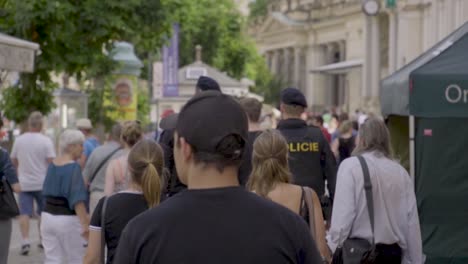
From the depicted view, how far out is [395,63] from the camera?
65.7 m

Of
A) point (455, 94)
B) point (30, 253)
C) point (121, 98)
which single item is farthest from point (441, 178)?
point (121, 98)

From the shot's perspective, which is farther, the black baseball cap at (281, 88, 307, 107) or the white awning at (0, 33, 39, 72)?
the white awning at (0, 33, 39, 72)

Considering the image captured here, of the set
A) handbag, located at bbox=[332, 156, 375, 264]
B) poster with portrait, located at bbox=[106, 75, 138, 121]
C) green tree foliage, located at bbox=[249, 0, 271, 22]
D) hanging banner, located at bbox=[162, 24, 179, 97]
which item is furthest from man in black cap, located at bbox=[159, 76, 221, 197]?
green tree foliage, located at bbox=[249, 0, 271, 22]

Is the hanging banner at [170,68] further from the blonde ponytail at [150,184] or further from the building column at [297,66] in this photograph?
the building column at [297,66]

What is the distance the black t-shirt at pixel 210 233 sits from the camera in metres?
3.71

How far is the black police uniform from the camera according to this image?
1005cm

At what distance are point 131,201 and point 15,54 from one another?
5.81 m

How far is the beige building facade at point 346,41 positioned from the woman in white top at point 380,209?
91.2ft

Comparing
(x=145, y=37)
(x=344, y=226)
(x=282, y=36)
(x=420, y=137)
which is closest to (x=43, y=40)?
(x=145, y=37)

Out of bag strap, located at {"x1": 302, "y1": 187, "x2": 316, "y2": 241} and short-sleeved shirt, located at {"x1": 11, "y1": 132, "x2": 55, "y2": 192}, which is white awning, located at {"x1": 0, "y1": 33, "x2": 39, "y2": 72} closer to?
short-sleeved shirt, located at {"x1": 11, "y1": 132, "x2": 55, "y2": 192}

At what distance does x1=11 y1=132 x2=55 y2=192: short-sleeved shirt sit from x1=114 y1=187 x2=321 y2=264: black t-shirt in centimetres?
1218

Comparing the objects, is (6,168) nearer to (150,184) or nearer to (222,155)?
(150,184)

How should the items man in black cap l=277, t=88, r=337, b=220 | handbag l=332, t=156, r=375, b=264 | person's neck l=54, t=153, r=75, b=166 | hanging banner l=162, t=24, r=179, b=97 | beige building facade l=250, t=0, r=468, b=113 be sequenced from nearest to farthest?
handbag l=332, t=156, r=375, b=264 < man in black cap l=277, t=88, r=337, b=220 < person's neck l=54, t=153, r=75, b=166 < hanging banner l=162, t=24, r=179, b=97 < beige building facade l=250, t=0, r=468, b=113

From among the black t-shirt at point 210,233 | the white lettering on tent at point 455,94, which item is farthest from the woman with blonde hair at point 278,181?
the black t-shirt at point 210,233
